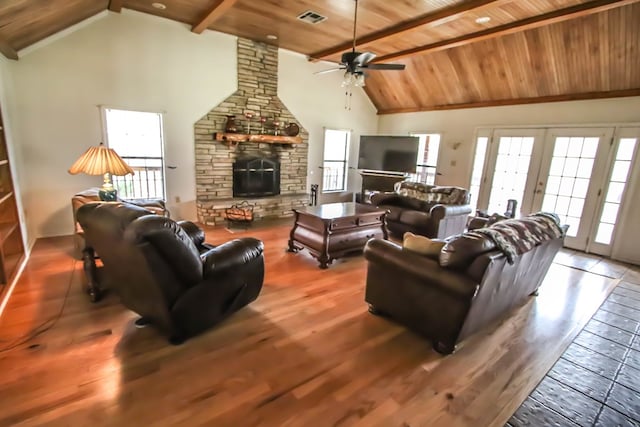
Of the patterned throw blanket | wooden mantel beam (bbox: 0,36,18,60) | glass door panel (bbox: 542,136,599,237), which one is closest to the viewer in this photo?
the patterned throw blanket

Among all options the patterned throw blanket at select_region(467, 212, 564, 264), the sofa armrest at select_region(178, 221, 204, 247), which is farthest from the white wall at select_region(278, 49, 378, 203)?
the patterned throw blanket at select_region(467, 212, 564, 264)

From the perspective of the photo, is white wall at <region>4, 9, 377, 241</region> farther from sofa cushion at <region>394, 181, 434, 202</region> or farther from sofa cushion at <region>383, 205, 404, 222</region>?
sofa cushion at <region>394, 181, 434, 202</region>

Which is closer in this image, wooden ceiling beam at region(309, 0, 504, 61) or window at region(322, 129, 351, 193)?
wooden ceiling beam at region(309, 0, 504, 61)

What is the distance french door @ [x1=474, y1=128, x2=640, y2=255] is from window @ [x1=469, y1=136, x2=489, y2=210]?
0.16 metres

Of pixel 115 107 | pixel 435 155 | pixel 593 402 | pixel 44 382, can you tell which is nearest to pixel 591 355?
pixel 593 402

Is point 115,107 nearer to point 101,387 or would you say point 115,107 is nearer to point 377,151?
point 101,387

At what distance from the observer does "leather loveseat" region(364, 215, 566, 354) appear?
2145 millimetres

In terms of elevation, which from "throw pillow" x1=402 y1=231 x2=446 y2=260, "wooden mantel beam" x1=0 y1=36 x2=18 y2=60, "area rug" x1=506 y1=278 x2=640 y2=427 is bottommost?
"area rug" x1=506 y1=278 x2=640 y2=427

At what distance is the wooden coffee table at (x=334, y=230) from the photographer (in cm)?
389

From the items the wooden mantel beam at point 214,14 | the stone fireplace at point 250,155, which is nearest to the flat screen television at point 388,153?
the stone fireplace at point 250,155

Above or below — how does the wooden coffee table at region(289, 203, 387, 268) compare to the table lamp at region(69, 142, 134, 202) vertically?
below

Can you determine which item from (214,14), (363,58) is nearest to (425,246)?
(363,58)

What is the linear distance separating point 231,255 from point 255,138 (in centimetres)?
401

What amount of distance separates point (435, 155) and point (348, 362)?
20.4ft
